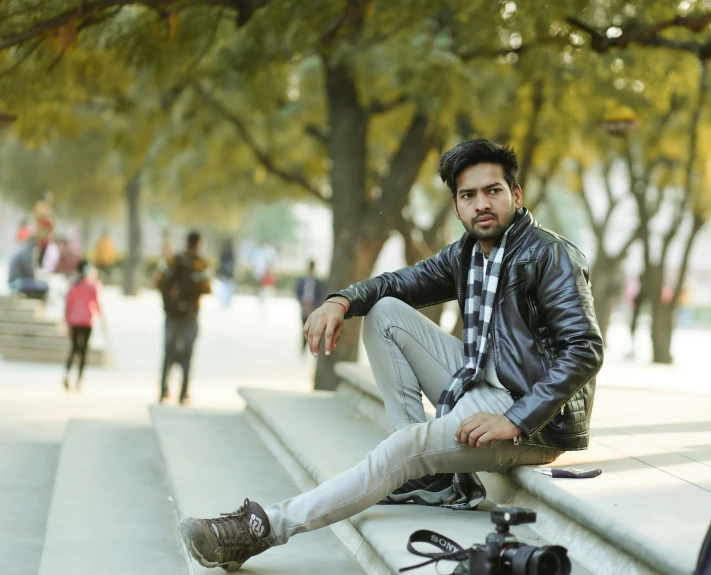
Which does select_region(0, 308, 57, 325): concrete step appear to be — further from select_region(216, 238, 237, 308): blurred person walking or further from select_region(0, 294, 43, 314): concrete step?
select_region(216, 238, 237, 308): blurred person walking

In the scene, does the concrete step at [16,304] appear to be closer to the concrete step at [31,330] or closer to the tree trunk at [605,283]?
the concrete step at [31,330]

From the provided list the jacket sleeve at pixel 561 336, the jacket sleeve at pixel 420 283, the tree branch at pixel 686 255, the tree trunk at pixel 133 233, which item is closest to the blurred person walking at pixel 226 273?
the tree trunk at pixel 133 233

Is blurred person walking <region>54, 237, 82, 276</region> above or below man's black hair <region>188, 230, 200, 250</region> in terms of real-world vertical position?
below

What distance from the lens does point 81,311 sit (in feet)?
40.0

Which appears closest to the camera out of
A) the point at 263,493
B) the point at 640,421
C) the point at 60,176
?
the point at 263,493

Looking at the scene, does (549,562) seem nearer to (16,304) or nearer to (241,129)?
(241,129)

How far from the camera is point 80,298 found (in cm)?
1223

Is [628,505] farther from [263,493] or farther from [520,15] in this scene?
[520,15]

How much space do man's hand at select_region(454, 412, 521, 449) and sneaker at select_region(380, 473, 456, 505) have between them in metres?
0.57

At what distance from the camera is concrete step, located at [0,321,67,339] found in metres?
16.0

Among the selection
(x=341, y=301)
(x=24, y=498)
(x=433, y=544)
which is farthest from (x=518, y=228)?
(x=24, y=498)

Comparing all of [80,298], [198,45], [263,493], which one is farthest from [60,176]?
[263,493]

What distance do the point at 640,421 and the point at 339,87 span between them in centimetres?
621

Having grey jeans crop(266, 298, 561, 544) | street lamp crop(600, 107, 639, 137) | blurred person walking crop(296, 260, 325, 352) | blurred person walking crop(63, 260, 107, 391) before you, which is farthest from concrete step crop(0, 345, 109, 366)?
grey jeans crop(266, 298, 561, 544)
